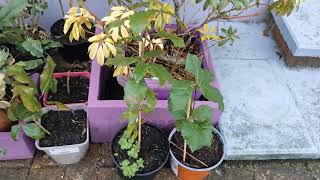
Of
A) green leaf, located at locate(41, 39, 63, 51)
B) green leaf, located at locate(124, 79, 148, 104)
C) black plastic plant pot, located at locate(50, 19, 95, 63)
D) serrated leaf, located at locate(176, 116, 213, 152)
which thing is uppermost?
green leaf, located at locate(124, 79, 148, 104)

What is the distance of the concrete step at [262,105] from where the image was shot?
1.90 meters

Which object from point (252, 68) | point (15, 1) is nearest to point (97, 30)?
point (15, 1)

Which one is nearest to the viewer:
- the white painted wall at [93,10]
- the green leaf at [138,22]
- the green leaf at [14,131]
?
the green leaf at [138,22]

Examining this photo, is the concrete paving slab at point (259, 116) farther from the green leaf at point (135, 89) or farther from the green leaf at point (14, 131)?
the green leaf at point (14, 131)

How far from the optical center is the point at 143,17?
44.2 inches

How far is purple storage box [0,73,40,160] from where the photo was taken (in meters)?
1.69

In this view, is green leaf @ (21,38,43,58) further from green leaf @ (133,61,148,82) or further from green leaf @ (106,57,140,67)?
green leaf @ (133,61,148,82)

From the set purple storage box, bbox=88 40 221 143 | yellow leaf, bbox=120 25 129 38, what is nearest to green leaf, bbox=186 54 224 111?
yellow leaf, bbox=120 25 129 38

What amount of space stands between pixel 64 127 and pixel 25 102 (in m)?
0.37

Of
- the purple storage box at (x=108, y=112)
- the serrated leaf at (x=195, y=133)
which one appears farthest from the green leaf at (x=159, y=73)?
the purple storage box at (x=108, y=112)

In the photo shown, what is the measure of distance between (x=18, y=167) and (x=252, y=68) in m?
1.46

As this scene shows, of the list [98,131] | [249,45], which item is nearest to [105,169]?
[98,131]

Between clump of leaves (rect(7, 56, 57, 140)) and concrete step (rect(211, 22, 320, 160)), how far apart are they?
0.94 m

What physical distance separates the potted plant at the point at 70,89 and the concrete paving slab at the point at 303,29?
1.23 metres
